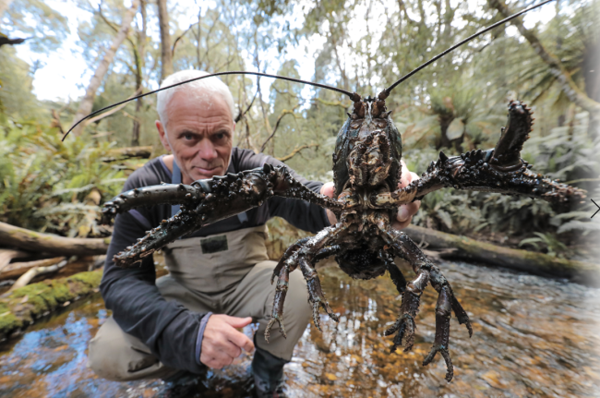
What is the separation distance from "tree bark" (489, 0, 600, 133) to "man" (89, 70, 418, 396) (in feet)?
16.2

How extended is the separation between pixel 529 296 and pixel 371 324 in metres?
2.91

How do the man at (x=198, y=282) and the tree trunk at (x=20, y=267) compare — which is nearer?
the man at (x=198, y=282)

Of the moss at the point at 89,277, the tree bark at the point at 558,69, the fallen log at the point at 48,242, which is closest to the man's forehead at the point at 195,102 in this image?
the moss at the point at 89,277

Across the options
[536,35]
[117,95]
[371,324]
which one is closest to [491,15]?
[536,35]

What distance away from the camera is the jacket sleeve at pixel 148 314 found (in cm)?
203

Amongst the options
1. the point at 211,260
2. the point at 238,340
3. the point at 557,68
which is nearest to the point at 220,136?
the point at 211,260

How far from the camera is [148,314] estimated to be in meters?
2.13

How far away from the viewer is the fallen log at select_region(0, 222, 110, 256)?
14.1ft

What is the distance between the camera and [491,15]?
5.44 metres

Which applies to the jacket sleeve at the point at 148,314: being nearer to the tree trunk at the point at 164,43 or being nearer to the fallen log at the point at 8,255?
the fallen log at the point at 8,255

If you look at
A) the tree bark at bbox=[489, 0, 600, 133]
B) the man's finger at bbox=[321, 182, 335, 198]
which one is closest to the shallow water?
the man's finger at bbox=[321, 182, 335, 198]

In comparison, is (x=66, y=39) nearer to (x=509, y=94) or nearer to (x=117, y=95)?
(x=117, y=95)

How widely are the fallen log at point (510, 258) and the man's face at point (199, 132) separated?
217 inches

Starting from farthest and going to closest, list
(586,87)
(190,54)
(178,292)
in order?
1. (190,54)
2. (586,87)
3. (178,292)
